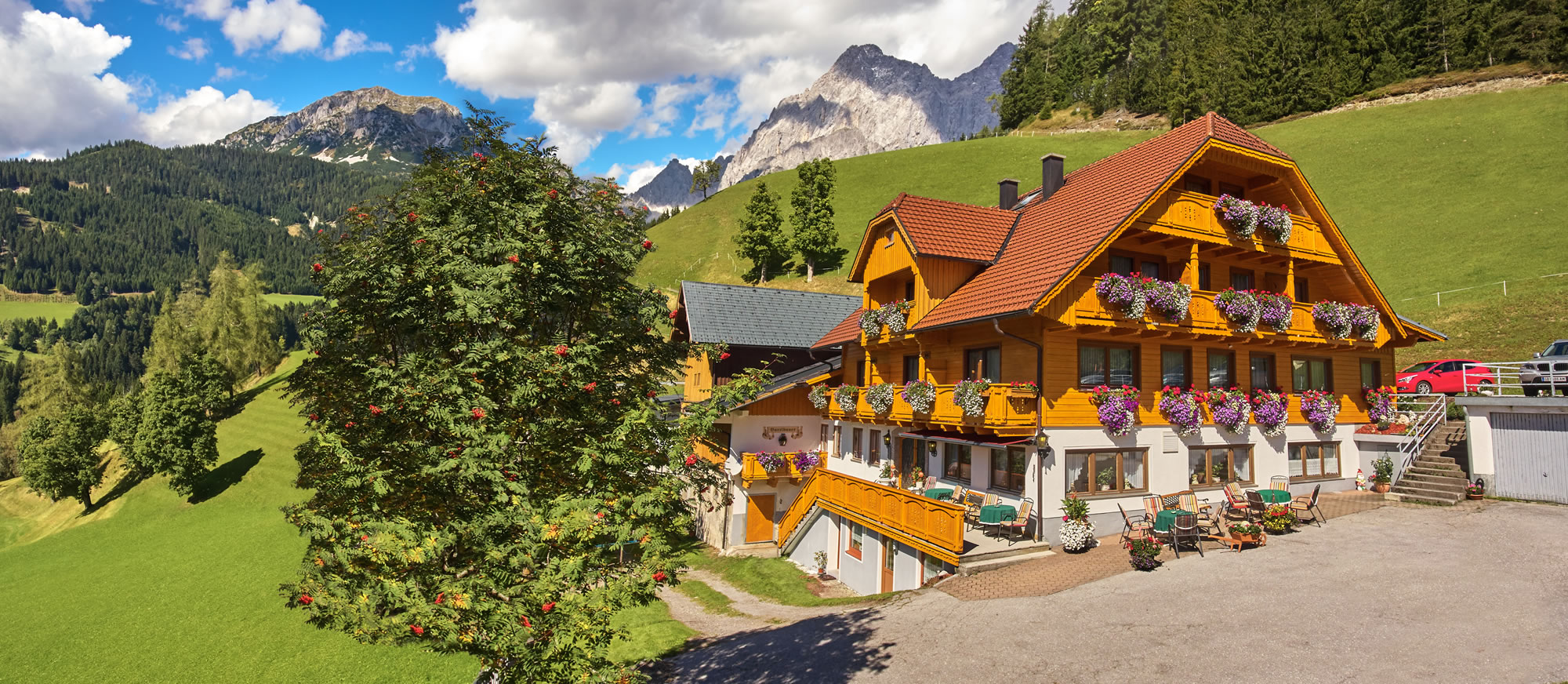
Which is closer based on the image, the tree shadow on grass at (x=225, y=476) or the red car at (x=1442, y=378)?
the red car at (x=1442, y=378)

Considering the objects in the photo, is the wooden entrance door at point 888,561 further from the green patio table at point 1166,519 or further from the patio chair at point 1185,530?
the patio chair at point 1185,530

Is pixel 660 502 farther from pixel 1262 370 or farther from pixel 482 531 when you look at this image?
pixel 1262 370

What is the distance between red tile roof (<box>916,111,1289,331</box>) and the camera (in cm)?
1852

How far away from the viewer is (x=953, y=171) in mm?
98062

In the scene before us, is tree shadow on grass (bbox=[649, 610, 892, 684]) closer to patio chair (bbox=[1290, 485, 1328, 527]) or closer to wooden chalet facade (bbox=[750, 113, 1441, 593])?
wooden chalet facade (bbox=[750, 113, 1441, 593])

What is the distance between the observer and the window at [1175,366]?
20344mm

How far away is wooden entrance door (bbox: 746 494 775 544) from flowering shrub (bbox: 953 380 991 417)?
1191cm

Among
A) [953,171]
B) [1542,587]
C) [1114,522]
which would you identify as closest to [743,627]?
[1114,522]

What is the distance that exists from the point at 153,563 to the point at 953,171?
8982cm

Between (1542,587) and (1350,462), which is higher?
(1350,462)

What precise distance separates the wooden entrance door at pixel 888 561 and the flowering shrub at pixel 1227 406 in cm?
971

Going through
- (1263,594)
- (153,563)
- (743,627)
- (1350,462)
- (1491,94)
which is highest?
(1491,94)

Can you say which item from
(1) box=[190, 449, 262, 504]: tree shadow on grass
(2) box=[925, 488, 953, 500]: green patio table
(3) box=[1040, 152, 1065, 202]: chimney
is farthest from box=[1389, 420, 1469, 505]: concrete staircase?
(1) box=[190, 449, 262, 504]: tree shadow on grass

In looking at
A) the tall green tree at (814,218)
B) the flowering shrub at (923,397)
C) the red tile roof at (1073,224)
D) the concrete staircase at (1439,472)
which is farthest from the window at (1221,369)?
the tall green tree at (814,218)
